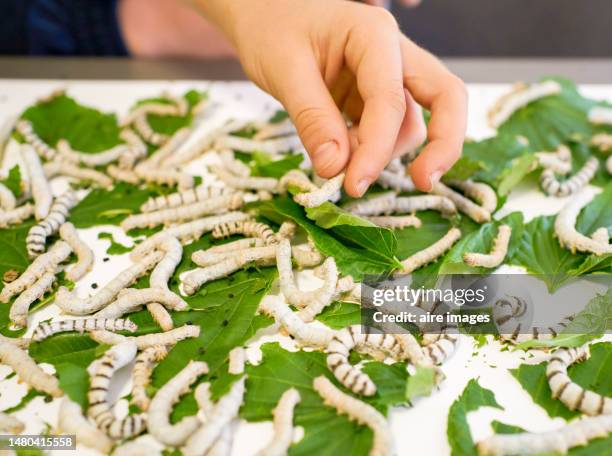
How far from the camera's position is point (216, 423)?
4.70ft

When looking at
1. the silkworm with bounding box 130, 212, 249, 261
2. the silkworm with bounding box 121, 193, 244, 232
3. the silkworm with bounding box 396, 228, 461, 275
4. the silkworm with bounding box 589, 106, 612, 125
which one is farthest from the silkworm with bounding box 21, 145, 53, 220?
the silkworm with bounding box 589, 106, 612, 125

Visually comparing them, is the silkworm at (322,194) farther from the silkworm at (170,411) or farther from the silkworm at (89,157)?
the silkworm at (89,157)

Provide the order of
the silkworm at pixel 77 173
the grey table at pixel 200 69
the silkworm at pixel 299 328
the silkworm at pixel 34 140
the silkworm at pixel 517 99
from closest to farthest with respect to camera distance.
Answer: the silkworm at pixel 299 328, the silkworm at pixel 77 173, the silkworm at pixel 34 140, the silkworm at pixel 517 99, the grey table at pixel 200 69

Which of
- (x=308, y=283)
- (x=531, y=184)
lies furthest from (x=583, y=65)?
(x=308, y=283)

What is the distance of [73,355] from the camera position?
1660 millimetres

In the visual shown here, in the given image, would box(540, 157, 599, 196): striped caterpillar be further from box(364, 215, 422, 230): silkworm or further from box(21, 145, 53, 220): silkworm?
box(21, 145, 53, 220): silkworm

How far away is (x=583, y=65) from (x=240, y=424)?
8.44 ft

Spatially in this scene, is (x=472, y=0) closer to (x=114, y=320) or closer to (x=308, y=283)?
(x=308, y=283)

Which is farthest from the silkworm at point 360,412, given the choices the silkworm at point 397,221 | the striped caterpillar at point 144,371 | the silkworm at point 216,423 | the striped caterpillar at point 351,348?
the silkworm at point 397,221

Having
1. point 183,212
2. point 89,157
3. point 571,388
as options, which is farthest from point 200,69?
point 571,388

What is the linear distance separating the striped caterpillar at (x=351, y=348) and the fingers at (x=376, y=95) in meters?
0.42

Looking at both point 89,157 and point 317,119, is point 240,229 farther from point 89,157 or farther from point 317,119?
point 89,157

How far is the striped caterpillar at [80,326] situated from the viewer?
1.69 m

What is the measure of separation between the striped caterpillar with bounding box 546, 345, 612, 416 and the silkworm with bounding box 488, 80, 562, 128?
4.13 ft
